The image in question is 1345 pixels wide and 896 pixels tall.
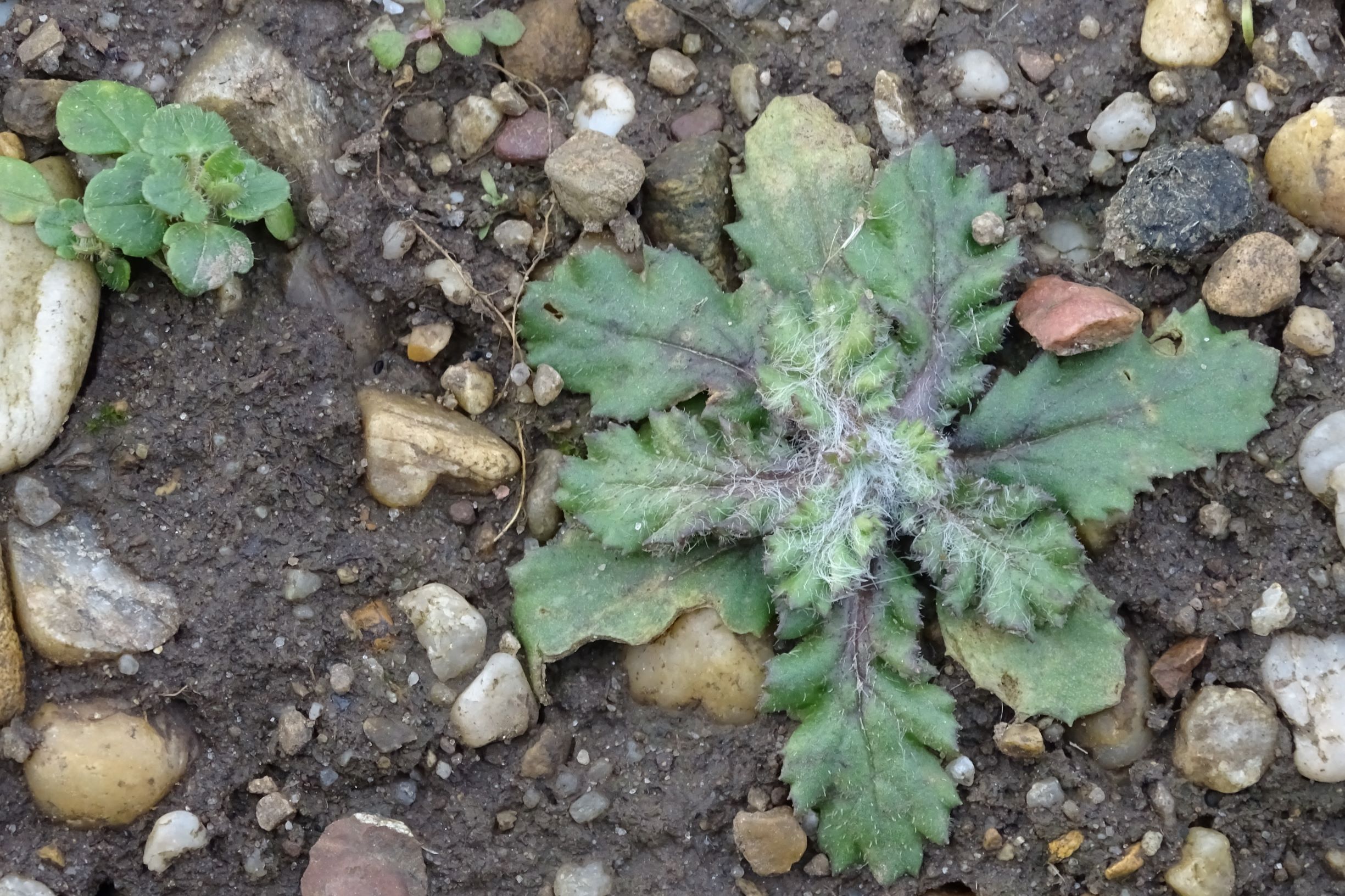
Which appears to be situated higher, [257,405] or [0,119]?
[0,119]

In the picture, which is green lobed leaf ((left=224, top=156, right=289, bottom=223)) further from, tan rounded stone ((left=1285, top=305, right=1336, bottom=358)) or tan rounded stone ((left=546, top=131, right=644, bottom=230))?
tan rounded stone ((left=1285, top=305, right=1336, bottom=358))

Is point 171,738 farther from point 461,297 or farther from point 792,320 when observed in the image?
point 792,320

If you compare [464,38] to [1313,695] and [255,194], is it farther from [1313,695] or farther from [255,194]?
[1313,695]

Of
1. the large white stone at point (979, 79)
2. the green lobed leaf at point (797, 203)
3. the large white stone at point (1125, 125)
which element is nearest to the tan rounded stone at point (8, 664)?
the green lobed leaf at point (797, 203)

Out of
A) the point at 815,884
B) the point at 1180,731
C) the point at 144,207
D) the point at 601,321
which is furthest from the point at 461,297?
the point at 1180,731

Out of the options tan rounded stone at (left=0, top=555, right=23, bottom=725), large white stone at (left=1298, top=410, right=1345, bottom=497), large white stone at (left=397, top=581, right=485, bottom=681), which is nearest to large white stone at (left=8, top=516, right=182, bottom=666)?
tan rounded stone at (left=0, top=555, right=23, bottom=725)

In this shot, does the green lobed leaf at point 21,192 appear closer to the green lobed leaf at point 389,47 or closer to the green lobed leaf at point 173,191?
the green lobed leaf at point 173,191

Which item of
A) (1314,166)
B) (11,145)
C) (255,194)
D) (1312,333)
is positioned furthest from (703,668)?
(11,145)
